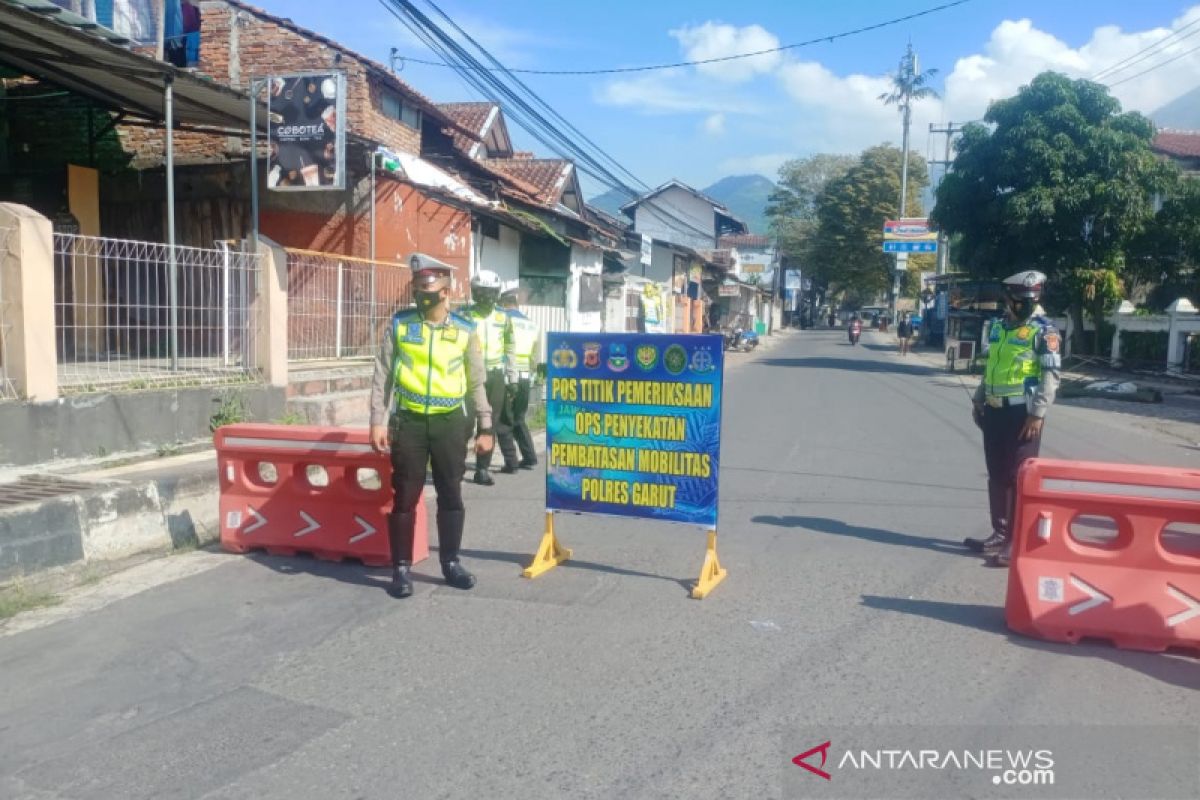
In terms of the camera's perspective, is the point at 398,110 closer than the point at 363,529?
No

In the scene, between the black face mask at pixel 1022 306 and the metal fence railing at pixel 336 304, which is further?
the metal fence railing at pixel 336 304

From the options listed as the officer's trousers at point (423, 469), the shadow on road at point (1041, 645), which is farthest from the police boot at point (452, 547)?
the shadow on road at point (1041, 645)

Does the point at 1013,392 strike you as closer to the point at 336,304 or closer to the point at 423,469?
the point at 423,469

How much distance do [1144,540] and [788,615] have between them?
1801 mm

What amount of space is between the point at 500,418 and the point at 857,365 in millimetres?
23081

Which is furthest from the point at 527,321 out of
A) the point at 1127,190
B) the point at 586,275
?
the point at 1127,190

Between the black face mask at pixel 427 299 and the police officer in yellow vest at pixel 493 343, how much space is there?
2624mm

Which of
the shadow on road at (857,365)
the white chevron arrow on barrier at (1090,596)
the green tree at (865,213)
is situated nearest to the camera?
the white chevron arrow on barrier at (1090,596)

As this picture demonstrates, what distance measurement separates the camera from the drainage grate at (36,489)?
18.4ft

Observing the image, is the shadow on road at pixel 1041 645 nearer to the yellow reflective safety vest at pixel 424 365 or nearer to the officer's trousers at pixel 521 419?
the yellow reflective safety vest at pixel 424 365

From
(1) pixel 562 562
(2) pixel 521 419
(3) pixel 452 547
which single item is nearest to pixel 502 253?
(2) pixel 521 419

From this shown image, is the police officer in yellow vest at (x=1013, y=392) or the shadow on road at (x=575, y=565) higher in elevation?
the police officer in yellow vest at (x=1013, y=392)

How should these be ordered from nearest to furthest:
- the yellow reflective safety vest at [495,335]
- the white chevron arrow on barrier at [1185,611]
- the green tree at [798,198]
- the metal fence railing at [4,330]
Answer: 1. the white chevron arrow on barrier at [1185,611]
2. the metal fence railing at [4,330]
3. the yellow reflective safety vest at [495,335]
4. the green tree at [798,198]

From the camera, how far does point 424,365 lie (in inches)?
205
